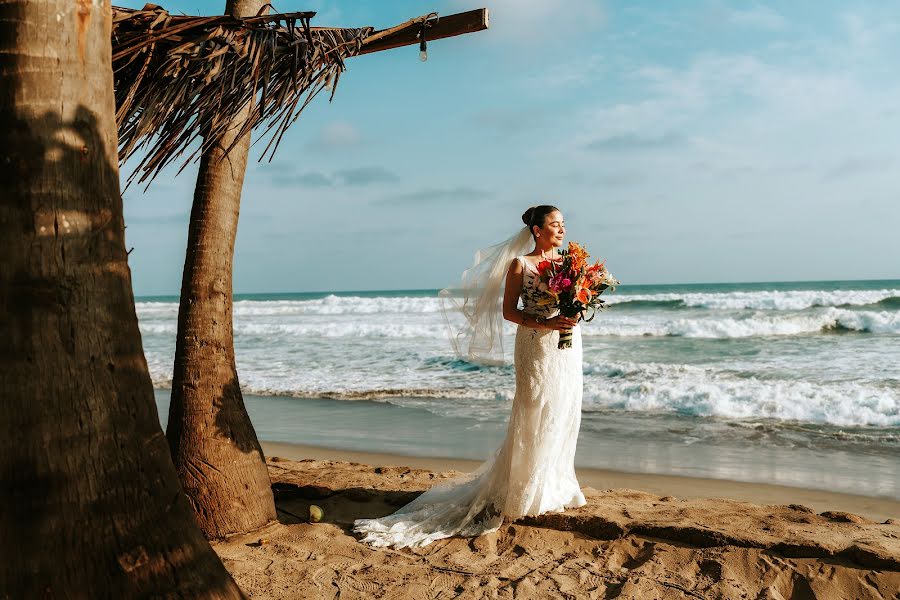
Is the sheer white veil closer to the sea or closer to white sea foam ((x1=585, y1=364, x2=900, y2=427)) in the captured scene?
the sea

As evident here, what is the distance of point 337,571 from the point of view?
4355mm

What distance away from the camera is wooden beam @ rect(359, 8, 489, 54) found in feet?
15.9

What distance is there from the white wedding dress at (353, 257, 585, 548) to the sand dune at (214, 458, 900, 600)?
6.2 inches

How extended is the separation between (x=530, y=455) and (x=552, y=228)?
170 centimetres

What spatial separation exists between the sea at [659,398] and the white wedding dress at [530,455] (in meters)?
0.58

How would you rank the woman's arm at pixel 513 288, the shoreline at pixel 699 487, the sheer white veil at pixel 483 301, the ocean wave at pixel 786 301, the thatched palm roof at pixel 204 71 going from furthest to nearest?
the ocean wave at pixel 786 301 < the shoreline at pixel 699 487 < the sheer white veil at pixel 483 301 < the woman's arm at pixel 513 288 < the thatched palm roof at pixel 204 71

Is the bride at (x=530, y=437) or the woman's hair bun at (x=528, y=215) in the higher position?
the woman's hair bun at (x=528, y=215)

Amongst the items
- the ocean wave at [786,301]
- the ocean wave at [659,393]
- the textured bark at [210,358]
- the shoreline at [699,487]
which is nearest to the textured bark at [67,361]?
the textured bark at [210,358]

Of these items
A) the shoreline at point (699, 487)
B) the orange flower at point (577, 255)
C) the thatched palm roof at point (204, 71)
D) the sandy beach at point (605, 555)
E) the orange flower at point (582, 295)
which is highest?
the thatched palm roof at point (204, 71)

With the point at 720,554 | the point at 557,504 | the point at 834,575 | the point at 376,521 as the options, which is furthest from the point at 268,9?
the point at 834,575

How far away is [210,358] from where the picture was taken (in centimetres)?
471

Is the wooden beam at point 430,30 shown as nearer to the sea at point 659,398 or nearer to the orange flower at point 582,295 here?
the orange flower at point 582,295

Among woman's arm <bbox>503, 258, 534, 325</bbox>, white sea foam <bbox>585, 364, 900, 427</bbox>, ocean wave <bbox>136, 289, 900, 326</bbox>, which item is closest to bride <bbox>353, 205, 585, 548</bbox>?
woman's arm <bbox>503, 258, 534, 325</bbox>

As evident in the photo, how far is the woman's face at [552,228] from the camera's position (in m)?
5.17
